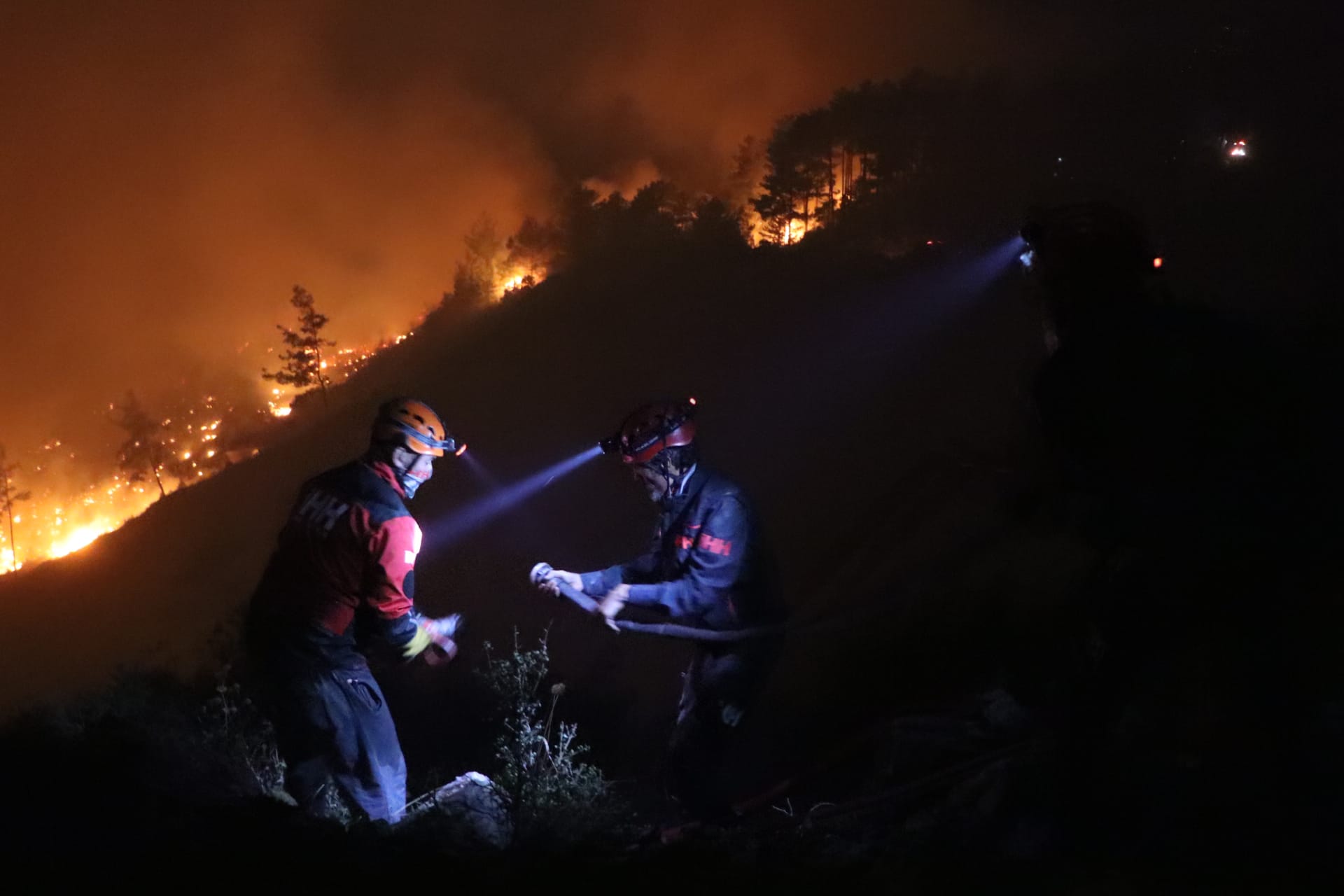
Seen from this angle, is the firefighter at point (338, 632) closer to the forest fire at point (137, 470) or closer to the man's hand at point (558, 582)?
the man's hand at point (558, 582)

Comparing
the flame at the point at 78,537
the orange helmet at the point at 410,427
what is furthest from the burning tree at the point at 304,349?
the orange helmet at the point at 410,427

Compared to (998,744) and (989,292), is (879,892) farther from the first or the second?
(989,292)

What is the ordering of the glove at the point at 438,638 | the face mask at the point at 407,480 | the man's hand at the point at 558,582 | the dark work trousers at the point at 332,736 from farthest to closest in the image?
the man's hand at the point at 558,582, the face mask at the point at 407,480, the glove at the point at 438,638, the dark work trousers at the point at 332,736

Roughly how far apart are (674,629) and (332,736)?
2262 millimetres

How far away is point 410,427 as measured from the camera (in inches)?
228

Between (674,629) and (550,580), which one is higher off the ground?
(550,580)

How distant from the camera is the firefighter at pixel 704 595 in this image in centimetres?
570

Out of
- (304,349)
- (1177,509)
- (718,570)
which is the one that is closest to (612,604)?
(718,570)

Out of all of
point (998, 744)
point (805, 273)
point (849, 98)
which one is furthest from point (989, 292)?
point (849, 98)

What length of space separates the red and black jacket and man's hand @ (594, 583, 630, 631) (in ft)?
4.17

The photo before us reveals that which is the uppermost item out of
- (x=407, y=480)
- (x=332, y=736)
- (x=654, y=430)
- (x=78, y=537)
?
(x=78, y=537)

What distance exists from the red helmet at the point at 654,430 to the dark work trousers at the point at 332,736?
2387 millimetres

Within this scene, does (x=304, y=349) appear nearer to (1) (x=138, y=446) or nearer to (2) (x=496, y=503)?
(1) (x=138, y=446)

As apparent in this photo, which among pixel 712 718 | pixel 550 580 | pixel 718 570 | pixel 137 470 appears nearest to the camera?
pixel 718 570
